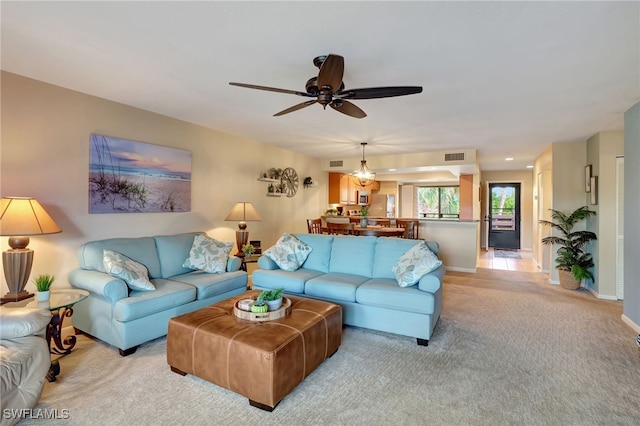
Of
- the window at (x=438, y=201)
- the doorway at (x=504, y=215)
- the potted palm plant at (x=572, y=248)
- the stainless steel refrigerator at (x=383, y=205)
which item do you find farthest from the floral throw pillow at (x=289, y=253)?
the doorway at (x=504, y=215)

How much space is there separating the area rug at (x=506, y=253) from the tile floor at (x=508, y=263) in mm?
149

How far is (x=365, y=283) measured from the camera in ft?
10.9

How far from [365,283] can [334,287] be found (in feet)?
1.09

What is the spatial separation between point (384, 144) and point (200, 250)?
138 inches

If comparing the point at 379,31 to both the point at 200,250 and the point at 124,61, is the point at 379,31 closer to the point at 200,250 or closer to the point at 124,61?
the point at 124,61

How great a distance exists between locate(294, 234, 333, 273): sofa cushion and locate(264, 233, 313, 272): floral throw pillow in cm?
6

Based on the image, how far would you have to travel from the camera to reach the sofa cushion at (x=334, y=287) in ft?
10.5

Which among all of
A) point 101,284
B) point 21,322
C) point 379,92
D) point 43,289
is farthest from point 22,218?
point 379,92

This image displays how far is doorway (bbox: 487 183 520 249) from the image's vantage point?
9484 mm

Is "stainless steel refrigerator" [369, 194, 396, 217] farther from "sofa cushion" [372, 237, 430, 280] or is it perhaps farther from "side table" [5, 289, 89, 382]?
"side table" [5, 289, 89, 382]

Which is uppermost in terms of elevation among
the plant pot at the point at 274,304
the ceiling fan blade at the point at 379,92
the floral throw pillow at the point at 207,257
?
the ceiling fan blade at the point at 379,92

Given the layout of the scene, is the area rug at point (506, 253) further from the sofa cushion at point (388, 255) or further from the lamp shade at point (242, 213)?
the lamp shade at point (242, 213)

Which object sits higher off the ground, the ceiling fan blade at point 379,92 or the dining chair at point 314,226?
the ceiling fan blade at point 379,92

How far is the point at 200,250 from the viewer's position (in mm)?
3750
